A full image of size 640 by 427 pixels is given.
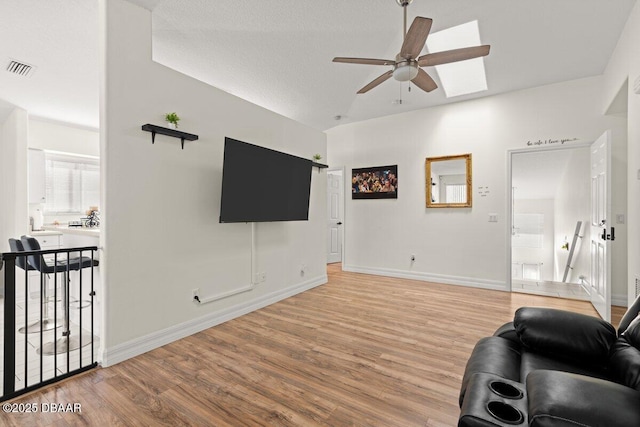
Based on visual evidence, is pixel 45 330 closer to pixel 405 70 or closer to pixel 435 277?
pixel 405 70

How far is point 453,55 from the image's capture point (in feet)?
8.11

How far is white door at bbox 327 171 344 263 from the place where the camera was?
703 centimetres

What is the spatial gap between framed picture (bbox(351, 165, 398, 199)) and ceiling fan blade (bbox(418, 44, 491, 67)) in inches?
114

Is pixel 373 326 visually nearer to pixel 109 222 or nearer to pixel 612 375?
pixel 612 375

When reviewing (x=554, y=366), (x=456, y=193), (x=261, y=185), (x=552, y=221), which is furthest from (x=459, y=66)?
(x=552, y=221)

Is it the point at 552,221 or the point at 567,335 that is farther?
the point at 552,221

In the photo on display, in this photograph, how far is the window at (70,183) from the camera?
488 centimetres

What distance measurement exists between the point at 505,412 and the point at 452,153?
14.9ft

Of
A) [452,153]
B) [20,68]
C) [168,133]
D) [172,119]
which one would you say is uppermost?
[20,68]

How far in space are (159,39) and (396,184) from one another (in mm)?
3998

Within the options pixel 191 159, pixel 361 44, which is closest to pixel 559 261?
pixel 361 44

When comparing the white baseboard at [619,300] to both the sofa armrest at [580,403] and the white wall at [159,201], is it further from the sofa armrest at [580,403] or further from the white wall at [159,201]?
the white wall at [159,201]

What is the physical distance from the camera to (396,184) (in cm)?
538

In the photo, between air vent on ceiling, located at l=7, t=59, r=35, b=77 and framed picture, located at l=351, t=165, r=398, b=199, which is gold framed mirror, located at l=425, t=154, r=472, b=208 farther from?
air vent on ceiling, located at l=7, t=59, r=35, b=77
